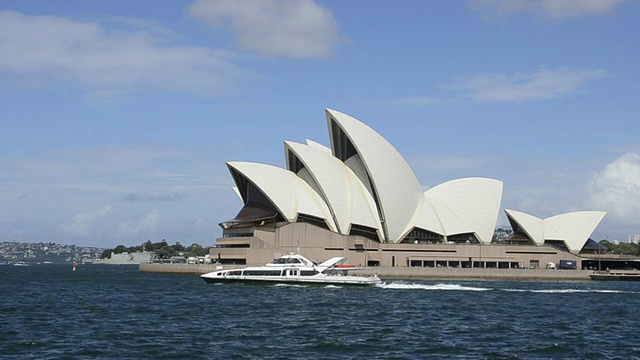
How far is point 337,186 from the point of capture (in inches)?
3930

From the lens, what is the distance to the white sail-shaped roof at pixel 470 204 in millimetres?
109812

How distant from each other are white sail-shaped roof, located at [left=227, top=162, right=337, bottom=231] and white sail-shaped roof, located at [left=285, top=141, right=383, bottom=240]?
114 centimetres

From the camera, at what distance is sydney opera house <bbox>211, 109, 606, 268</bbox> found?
99.3m

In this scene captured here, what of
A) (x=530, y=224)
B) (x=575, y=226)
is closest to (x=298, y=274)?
(x=530, y=224)

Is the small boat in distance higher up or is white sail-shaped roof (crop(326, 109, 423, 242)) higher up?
white sail-shaped roof (crop(326, 109, 423, 242))

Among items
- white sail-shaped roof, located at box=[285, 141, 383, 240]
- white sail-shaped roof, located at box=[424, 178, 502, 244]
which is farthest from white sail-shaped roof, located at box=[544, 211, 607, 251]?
white sail-shaped roof, located at box=[285, 141, 383, 240]

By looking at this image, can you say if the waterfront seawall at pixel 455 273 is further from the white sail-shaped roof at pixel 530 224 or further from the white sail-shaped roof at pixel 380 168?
the white sail-shaped roof at pixel 530 224

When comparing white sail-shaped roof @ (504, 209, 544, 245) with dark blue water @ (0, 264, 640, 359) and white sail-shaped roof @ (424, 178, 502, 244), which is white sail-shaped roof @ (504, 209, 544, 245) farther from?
dark blue water @ (0, 264, 640, 359)

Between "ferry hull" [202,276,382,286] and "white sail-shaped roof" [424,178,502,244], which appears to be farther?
"white sail-shaped roof" [424,178,502,244]

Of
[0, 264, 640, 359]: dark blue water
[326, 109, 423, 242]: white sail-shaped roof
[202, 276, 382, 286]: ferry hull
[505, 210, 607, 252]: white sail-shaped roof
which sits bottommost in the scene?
[0, 264, 640, 359]: dark blue water

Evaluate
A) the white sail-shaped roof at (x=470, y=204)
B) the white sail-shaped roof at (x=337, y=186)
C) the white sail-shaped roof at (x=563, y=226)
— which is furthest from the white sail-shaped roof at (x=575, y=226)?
the white sail-shaped roof at (x=337, y=186)

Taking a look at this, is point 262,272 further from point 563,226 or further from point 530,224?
point 563,226

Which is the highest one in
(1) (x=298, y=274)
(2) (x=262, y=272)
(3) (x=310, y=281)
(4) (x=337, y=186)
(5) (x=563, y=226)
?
(4) (x=337, y=186)

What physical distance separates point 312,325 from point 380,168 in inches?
2448
